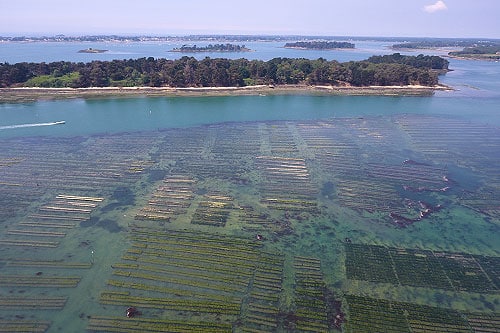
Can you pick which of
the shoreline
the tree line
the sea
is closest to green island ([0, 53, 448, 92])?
the tree line

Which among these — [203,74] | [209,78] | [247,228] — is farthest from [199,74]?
[247,228]

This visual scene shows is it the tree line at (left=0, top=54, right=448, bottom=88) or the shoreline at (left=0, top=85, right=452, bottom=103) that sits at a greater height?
the tree line at (left=0, top=54, right=448, bottom=88)

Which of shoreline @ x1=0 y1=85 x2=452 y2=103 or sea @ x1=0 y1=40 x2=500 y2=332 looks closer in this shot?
sea @ x1=0 y1=40 x2=500 y2=332

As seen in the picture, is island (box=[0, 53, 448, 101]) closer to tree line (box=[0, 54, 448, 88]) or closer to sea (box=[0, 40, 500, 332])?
tree line (box=[0, 54, 448, 88])

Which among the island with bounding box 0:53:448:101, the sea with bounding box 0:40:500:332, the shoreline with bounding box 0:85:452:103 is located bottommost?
the sea with bounding box 0:40:500:332

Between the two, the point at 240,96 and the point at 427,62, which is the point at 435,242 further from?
the point at 427,62

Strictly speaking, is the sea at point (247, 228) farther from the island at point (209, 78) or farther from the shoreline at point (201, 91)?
the island at point (209, 78)
